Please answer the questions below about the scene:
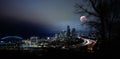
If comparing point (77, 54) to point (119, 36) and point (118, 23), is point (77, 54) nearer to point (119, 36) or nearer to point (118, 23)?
point (119, 36)

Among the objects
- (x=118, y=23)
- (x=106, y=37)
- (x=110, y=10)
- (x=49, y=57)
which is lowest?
(x=49, y=57)

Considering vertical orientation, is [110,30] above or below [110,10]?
below

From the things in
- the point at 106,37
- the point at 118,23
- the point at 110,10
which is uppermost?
the point at 110,10

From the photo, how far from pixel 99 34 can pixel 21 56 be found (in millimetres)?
7359

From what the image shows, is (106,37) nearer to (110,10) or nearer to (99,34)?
(99,34)

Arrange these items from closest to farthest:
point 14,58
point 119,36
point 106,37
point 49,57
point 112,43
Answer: point 14,58
point 49,57
point 112,43
point 119,36
point 106,37

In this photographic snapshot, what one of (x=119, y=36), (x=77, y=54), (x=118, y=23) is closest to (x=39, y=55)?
(x=77, y=54)

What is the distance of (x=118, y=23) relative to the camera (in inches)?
633

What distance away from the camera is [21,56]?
1165 centimetres

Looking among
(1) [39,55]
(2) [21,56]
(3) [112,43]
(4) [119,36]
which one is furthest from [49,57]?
(4) [119,36]

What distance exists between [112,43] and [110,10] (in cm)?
439

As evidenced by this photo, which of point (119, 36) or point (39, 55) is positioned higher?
point (119, 36)

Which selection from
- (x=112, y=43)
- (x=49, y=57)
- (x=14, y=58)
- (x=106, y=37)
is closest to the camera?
(x=14, y=58)

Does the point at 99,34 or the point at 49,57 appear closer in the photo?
the point at 49,57
